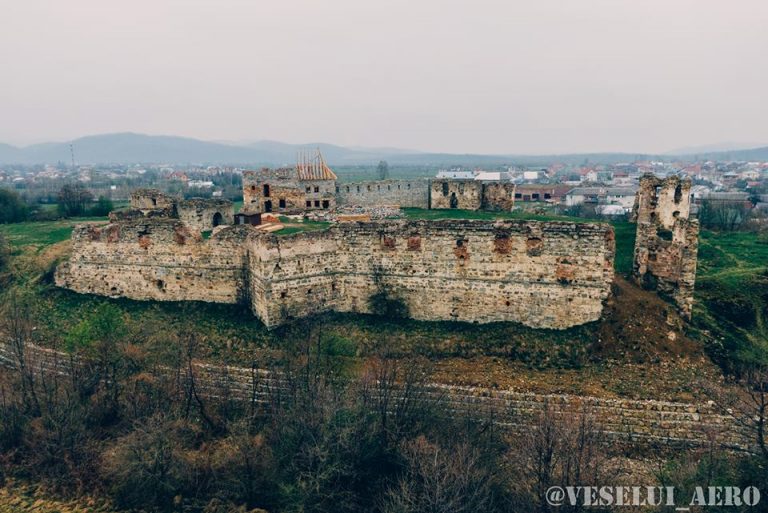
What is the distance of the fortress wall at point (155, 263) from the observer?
84.3ft

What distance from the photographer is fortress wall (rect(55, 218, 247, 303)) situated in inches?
1012

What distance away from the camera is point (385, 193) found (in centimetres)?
4272

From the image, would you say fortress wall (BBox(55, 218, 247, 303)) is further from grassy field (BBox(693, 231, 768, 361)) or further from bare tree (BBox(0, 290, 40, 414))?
grassy field (BBox(693, 231, 768, 361))

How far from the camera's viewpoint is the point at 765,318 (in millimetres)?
24125

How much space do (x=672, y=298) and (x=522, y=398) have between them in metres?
9.09

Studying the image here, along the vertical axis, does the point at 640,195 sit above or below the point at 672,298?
above

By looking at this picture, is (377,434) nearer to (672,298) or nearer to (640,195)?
(672,298)

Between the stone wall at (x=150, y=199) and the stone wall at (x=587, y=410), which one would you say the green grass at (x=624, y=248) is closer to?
the stone wall at (x=587, y=410)

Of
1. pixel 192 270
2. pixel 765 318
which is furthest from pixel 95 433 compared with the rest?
pixel 765 318

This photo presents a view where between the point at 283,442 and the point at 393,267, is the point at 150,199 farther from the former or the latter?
the point at 283,442

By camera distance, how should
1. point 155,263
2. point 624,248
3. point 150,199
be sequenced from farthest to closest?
point 150,199
point 624,248
point 155,263

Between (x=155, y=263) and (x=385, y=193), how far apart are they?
20708 mm

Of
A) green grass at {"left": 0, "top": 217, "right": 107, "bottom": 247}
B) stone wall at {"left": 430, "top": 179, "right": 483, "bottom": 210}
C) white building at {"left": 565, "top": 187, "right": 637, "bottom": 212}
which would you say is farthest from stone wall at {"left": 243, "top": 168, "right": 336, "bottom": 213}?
white building at {"left": 565, "top": 187, "right": 637, "bottom": 212}

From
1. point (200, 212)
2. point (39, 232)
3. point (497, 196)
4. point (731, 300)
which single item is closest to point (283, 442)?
point (200, 212)
